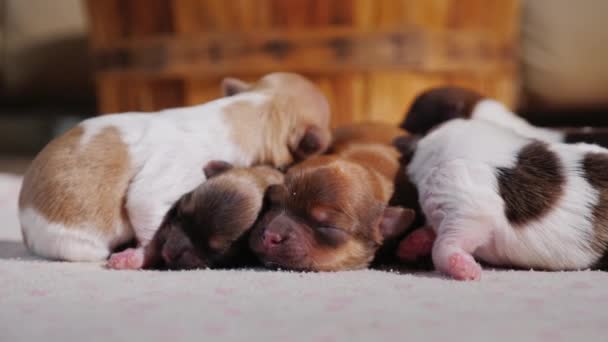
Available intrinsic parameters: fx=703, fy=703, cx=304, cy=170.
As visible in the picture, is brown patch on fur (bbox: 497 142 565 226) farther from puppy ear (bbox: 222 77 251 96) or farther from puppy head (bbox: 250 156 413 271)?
puppy ear (bbox: 222 77 251 96)

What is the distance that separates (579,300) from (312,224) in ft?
2.12

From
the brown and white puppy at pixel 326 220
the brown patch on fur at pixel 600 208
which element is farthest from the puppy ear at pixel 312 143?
the brown patch on fur at pixel 600 208

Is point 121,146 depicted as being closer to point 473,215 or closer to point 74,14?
point 473,215

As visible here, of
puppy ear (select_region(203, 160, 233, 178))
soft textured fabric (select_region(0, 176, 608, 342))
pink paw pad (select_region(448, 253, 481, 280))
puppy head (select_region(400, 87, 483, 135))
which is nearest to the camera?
soft textured fabric (select_region(0, 176, 608, 342))

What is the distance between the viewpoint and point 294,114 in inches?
91.1

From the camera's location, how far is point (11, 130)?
5.31 meters

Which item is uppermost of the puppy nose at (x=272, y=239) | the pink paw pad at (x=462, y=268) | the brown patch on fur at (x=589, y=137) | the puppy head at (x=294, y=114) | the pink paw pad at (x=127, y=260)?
the puppy head at (x=294, y=114)

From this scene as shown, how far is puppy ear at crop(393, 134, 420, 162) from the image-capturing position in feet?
7.13

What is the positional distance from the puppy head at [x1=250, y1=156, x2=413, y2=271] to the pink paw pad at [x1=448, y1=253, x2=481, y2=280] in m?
0.23

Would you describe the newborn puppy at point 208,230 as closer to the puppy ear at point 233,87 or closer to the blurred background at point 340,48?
the puppy ear at point 233,87

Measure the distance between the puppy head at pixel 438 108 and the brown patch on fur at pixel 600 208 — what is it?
2.90ft

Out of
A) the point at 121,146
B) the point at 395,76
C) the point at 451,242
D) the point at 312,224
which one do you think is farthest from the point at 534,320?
the point at 395,76

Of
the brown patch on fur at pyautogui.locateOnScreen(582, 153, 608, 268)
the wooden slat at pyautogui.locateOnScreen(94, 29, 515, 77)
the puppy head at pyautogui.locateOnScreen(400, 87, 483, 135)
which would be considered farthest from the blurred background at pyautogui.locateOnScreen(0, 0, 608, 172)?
the brown patch on fur at pyautogui.locateOnScreen(582, 153, 608, 268)

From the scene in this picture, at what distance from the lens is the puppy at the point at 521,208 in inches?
64.7
